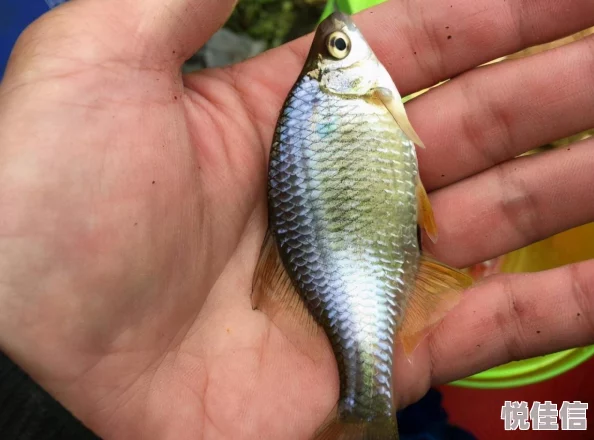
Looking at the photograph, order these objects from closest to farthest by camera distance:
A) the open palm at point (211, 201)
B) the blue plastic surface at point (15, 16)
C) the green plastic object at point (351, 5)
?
1. the open palm at point (211, 201)
2. the green plastic object at point (351, 5)
3. the blue plastic surface at point (15, 16)

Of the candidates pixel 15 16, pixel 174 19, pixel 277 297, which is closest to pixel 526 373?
pixel 277 297

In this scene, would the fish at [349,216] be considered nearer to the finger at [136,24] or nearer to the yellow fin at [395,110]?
the yellow fin at [395,110]

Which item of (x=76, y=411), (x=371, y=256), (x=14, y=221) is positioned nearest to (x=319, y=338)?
(x=371, y=256)

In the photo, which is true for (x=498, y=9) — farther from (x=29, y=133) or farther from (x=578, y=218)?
(x=29, y=133)

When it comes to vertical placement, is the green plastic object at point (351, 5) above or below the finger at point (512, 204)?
above

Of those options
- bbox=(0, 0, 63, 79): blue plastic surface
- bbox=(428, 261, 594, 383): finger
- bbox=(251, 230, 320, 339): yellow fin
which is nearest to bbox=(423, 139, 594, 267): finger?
bbox=(428, 261, 594, 383): finger
